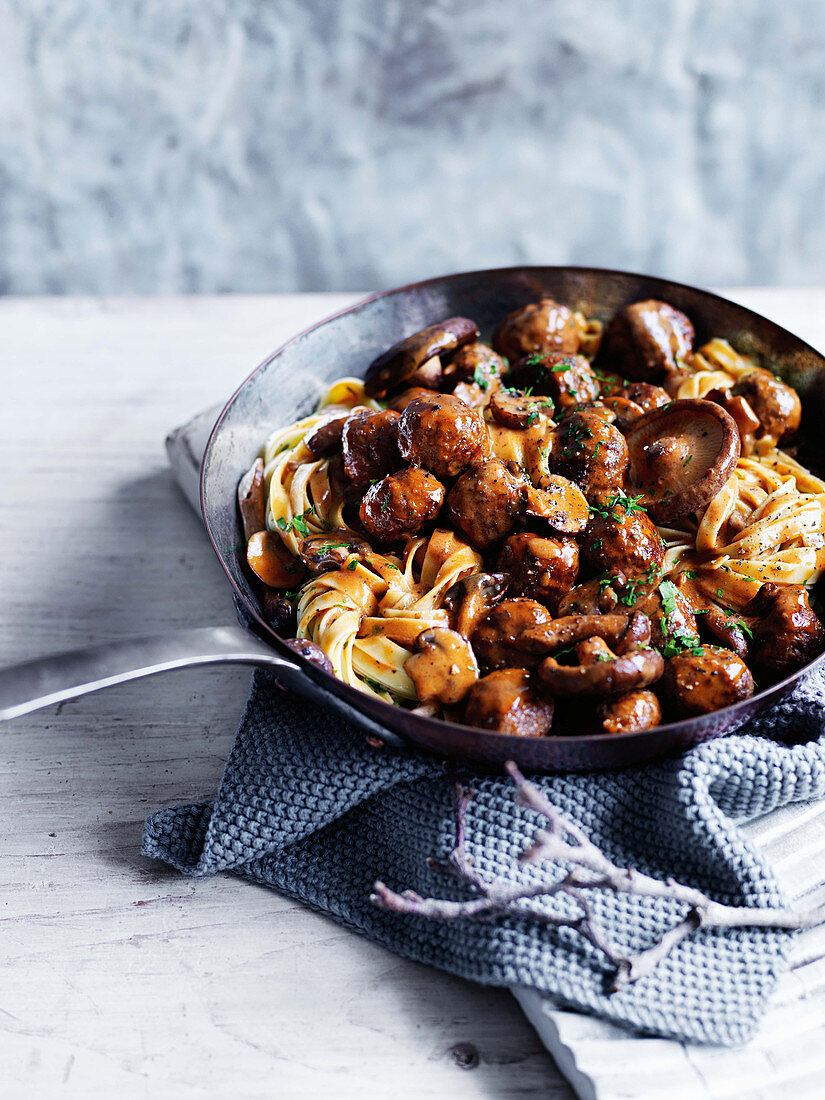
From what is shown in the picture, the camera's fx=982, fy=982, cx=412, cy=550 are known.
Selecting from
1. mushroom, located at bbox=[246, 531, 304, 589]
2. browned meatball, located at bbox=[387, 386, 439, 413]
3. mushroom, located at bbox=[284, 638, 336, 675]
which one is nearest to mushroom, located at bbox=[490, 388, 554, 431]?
browned meatball, located at bbox=[387, 386, 439, 413]

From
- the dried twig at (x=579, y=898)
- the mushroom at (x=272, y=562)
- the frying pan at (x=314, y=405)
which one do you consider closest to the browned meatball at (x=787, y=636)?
the frying pan at (x=314, y=405)

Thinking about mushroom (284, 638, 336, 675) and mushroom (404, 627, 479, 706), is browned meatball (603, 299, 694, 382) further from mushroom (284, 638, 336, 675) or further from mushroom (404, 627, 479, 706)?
mushroom (284, 638, 336, 675)

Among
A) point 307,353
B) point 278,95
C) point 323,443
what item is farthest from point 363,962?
point 278,95

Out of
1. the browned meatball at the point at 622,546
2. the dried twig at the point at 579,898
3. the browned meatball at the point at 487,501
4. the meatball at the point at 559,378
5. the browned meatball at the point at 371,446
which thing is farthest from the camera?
the meatball at the point at 559,378

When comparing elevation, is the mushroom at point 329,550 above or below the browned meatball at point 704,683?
below

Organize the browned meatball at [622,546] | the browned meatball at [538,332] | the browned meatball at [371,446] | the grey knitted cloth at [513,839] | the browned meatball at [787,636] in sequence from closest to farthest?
the grey knitted cloth at [513,839] → the browned meatball at [787,636] → the browned meatball at [622,546] → the browned meatball at [371,446] → the browned meatball at [538,332]

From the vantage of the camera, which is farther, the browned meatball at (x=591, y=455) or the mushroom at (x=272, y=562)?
the mushroom at (x=272, y=562)

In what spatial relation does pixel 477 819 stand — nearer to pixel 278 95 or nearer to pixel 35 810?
pixel 35 810

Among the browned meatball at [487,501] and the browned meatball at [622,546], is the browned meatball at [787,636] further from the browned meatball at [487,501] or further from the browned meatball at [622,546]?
the browned meatball at [487,501]
